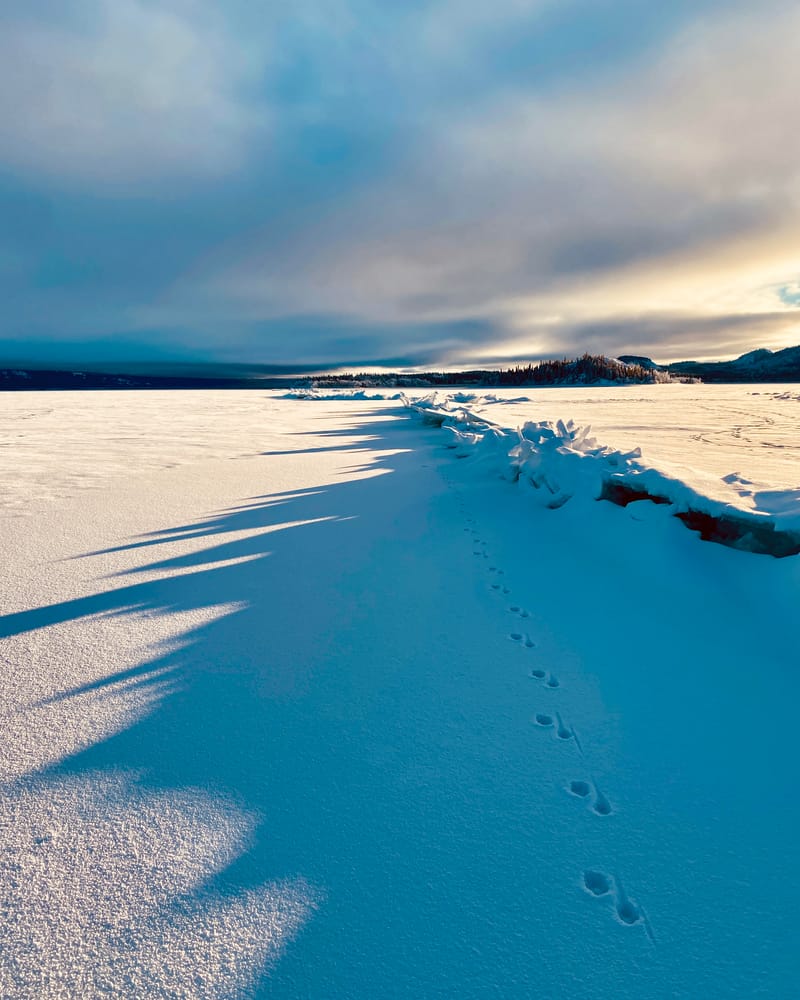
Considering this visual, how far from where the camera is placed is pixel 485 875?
145cm

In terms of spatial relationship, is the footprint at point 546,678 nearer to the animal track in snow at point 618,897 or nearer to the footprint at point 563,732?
the footprint at point 563,732

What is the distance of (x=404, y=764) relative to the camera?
1864mm

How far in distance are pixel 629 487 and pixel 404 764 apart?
10.7 feet

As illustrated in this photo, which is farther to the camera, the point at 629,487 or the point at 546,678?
the point at 629,487

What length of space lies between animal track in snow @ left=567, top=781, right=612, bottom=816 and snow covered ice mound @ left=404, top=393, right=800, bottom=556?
2.04 meters

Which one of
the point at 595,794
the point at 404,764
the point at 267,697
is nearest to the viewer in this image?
the point at 595,794

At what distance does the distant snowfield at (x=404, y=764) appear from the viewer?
1260 mm

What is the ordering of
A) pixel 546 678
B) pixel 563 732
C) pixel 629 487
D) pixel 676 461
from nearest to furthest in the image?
1. pixel 563 732
2. pixel 546 678
3. pixel 629 487
4. pixel 676 461

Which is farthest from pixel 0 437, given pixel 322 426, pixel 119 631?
pixel 119 631

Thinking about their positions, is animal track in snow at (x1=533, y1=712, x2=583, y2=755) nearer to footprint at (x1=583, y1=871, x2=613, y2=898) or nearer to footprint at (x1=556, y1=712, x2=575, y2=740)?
footprint at (x1=556, y1=712, x2=575, y2=740)

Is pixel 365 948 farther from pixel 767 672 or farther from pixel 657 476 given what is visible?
pixel 657 476

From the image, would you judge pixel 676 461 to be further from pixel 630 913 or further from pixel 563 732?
pixel 630 913

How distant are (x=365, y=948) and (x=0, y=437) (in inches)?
536

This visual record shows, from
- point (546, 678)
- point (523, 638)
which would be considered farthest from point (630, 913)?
point (523, 638)
